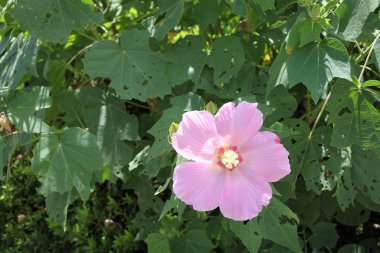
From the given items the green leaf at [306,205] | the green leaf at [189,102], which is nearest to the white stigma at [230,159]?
the green leaf at [189,102]

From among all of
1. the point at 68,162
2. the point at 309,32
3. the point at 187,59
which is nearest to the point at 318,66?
the point at 309,32

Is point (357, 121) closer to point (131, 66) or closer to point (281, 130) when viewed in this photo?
point (281, 130)

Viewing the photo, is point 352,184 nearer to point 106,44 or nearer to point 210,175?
point 210,175

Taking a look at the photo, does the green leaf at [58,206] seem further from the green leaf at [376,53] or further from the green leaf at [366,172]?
the green leaf at [376,53]

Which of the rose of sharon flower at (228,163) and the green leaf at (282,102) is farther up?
the rose of sharon flower at (228,163)

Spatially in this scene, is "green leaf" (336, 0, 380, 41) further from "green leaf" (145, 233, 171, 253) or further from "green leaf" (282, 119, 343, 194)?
"green leaf" (145, 233, 171, 253)

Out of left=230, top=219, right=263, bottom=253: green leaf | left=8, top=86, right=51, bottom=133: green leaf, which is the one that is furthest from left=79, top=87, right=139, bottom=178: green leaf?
left=230, top=219, right=263, bottom=253: green leaf

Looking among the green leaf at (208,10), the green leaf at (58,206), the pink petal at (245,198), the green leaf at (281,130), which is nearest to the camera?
the pink petal at (245,198)
